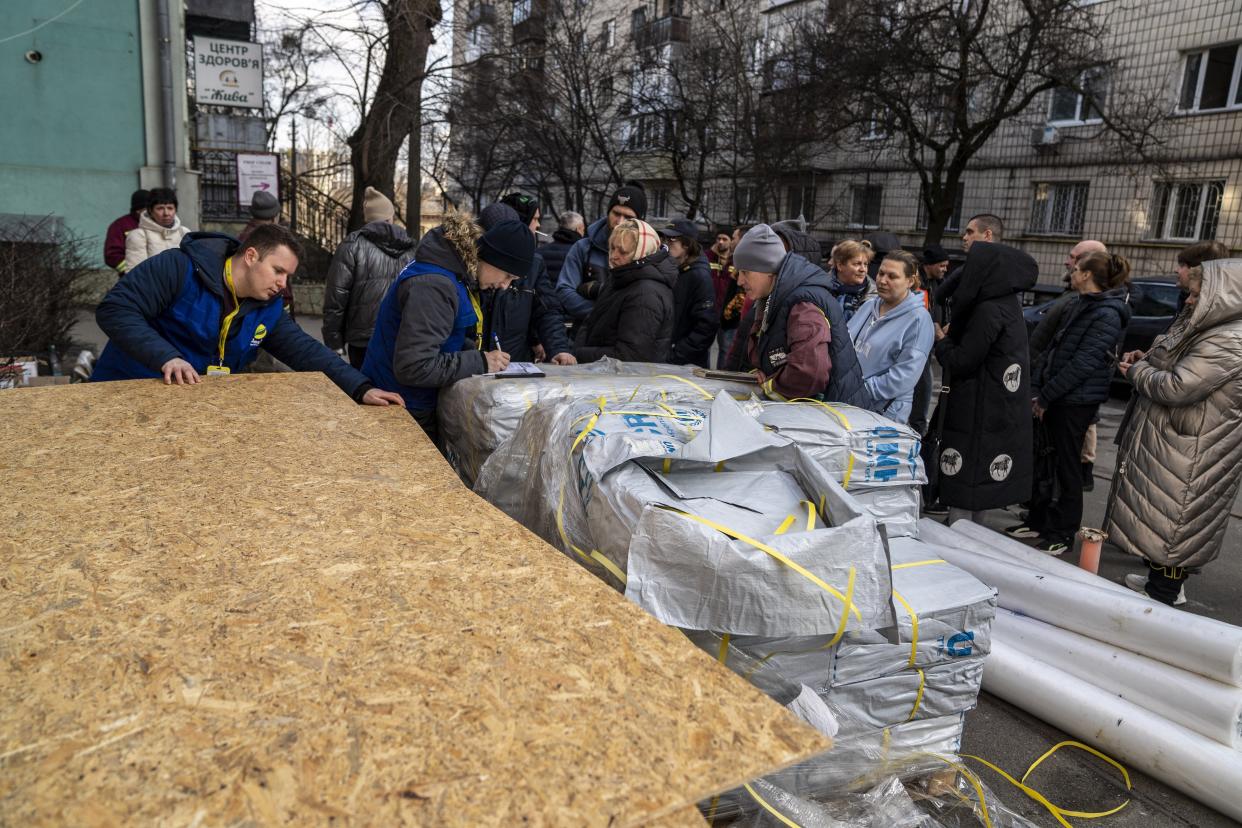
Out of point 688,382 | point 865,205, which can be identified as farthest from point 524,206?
point 865,205

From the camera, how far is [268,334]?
3.63 metres

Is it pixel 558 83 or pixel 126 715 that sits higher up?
pixel 558 83

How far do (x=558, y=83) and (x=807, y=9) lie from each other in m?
7.93

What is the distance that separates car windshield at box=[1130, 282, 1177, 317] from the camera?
1071 centimetres

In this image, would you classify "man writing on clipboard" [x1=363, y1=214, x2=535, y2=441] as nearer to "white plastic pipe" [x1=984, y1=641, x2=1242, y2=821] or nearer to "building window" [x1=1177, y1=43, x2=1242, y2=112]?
"white plastic pipe" [x1=984, y1=641, x2=1242, y2=821]

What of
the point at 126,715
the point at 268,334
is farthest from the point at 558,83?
the point at 126,715

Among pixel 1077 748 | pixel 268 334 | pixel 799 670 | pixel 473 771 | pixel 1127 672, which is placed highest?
pixel 268 334

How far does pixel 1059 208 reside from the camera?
20.5 meters

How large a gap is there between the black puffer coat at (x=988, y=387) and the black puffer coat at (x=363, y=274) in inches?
136

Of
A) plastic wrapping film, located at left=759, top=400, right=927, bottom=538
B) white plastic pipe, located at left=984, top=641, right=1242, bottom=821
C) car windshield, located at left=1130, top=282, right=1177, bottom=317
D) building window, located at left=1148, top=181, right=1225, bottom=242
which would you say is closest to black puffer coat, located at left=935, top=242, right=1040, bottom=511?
white plastic pipe, located at left=984, top=641, right=1242, bottom=821

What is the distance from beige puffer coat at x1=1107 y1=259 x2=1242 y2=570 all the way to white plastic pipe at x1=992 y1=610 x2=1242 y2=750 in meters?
1.29

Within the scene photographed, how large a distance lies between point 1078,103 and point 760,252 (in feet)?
65.9

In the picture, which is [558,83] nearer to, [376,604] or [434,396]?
[434,396]

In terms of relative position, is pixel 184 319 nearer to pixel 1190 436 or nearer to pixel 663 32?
pixel 1190 436
